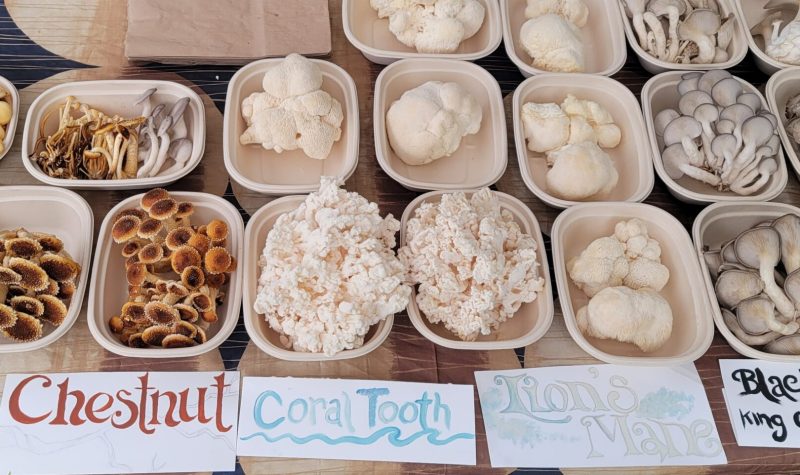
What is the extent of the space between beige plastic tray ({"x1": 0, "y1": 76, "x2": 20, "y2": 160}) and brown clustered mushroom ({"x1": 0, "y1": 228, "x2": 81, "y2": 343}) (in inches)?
14.1

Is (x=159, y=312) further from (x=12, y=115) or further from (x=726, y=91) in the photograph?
(x=726, y=91)

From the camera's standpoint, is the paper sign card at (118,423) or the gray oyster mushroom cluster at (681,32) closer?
the paper sign card at (118,423)

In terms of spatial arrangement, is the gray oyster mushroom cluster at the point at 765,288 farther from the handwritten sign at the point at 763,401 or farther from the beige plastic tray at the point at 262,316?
the beige plastic tray at the point at 262,316

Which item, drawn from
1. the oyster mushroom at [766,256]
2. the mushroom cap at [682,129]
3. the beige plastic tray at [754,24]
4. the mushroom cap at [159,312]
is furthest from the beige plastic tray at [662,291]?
the mushroom cap at [159,312]

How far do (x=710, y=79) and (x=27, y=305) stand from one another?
219 cm

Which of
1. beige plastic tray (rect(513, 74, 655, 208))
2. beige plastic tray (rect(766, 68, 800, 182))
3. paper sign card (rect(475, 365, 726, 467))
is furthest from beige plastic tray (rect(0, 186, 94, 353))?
beige plastic tray (rect(766, 68, 800, 182))

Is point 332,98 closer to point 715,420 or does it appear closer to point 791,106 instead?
point 715,420

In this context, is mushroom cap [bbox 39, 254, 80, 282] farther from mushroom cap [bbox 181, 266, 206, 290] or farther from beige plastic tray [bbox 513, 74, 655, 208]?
beige plastic tray [bbox 513, 74, 655, 208]

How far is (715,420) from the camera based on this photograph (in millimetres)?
1565

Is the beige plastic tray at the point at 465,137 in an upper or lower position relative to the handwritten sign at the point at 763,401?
upper

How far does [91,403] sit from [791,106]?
2.45 m

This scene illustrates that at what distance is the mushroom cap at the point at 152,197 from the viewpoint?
59.8 inches

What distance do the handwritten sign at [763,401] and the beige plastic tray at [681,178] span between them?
0.52 meters

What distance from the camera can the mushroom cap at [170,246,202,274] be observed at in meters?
1.46
